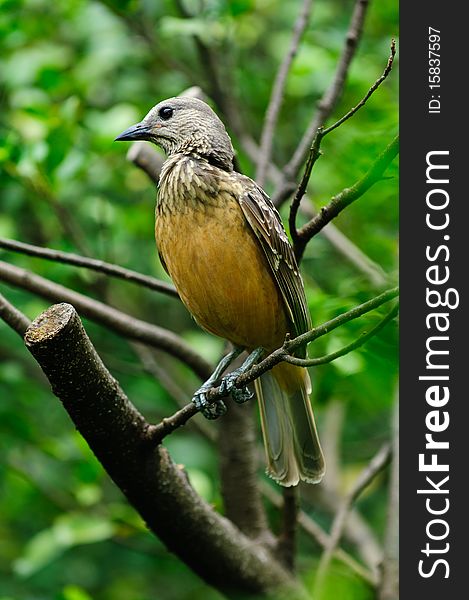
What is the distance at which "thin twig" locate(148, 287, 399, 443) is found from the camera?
293cm

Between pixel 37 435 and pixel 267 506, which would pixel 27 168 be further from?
pixel 267 506

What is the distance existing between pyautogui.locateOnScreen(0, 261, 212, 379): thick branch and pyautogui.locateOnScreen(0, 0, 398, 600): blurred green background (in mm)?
618

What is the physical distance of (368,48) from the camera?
21.9 ft

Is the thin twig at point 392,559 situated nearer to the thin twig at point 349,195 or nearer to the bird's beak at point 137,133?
the thin twig at point 349,195

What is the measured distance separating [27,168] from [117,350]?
1.87 metres

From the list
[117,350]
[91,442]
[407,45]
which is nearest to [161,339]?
[91,442]

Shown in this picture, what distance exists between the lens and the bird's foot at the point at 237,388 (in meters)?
3.86

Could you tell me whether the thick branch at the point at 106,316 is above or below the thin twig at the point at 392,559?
above

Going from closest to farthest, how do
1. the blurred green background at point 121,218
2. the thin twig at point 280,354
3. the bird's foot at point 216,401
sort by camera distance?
the thin twig at point 280,354 < the bird's foot at point 216,401 < the blurred green background at point 121,218

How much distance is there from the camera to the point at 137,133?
478 cm

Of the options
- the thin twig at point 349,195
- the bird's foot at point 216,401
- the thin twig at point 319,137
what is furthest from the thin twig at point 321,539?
the thin twig at point 319,137

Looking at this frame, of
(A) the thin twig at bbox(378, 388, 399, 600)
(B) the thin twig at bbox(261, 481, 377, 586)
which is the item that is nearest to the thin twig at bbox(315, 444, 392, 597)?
(B) the thin twig at bbox(261, 481, 377, 586)

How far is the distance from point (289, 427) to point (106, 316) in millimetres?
986

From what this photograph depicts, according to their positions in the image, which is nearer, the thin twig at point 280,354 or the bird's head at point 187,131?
the thin twig at point 280,354
